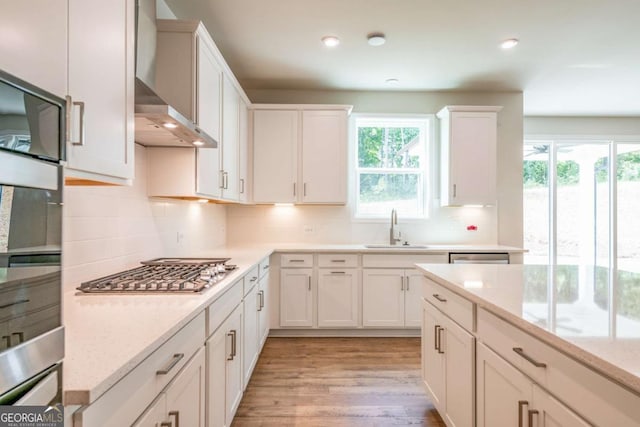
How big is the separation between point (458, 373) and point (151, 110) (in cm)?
189

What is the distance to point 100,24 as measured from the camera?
116 centimetres

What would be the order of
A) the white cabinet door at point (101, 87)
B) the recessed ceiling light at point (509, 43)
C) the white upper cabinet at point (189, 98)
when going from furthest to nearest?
the recessed ceiling light at point (509, 43)
the white upper cabinet at point (189, 98)
the white cabinet door at point (101, 87)

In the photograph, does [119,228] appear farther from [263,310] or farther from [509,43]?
[509,43]

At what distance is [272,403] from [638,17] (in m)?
3.91

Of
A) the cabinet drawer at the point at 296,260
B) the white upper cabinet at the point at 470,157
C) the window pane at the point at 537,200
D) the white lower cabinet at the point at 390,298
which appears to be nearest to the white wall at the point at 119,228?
the cabinet drawer at the point at 296,260

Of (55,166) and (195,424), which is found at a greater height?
(55,166)

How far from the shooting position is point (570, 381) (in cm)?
93

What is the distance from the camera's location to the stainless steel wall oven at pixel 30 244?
0.51 meters

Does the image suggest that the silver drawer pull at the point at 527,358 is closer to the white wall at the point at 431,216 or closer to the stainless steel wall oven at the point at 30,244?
the stainless steel wall oven at the point at 30,244

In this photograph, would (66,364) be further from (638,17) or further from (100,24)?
(638,17)

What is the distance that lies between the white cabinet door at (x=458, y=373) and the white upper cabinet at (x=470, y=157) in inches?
93.5

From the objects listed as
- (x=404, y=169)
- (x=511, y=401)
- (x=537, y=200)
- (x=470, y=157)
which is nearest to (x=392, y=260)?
(x=404, y=169)

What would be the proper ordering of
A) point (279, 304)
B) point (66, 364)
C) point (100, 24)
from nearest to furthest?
point (66, 364), point (100, 24), point (279, 304)

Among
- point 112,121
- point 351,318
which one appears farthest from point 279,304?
point 112,121
